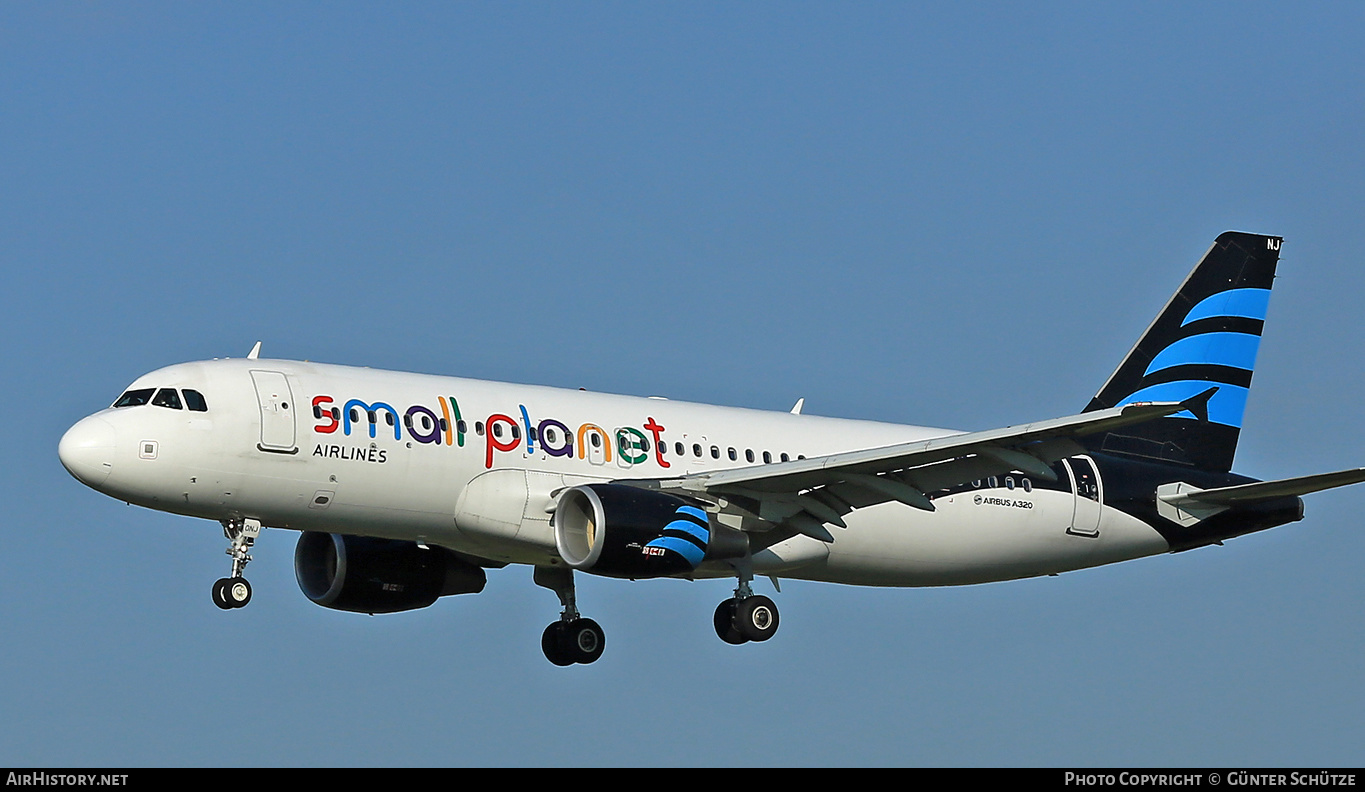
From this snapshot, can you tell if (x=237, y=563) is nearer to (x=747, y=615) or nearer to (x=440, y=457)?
(x=440, y=457)

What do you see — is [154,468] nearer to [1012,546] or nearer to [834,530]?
[834,530]

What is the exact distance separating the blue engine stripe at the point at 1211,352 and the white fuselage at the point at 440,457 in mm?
7181

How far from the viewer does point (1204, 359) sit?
46531 mm

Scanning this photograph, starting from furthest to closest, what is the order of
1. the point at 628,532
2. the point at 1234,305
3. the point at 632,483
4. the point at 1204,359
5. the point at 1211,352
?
the point at 1234,305
the point at 1211,352
the point at 1204,359
the point at 632,483
the point at 628,532

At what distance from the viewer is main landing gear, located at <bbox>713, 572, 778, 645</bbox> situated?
39.1 metres

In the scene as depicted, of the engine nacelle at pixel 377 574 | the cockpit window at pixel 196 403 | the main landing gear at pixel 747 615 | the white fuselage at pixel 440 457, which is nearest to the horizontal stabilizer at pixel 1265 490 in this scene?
the white fuselage at pixel 440 457

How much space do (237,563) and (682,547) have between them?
8099 mm

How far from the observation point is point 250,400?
35906 mm

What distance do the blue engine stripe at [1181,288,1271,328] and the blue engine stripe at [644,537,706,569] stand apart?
15774 millimetres

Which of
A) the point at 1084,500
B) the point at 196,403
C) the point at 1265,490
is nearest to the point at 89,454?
the point at 196,403

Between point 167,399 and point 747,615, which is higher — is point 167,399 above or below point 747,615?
above

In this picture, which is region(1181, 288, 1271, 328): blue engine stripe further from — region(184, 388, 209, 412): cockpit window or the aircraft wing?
region(184, 388, 209, 412): cockpit window

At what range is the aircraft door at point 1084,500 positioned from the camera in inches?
1672
